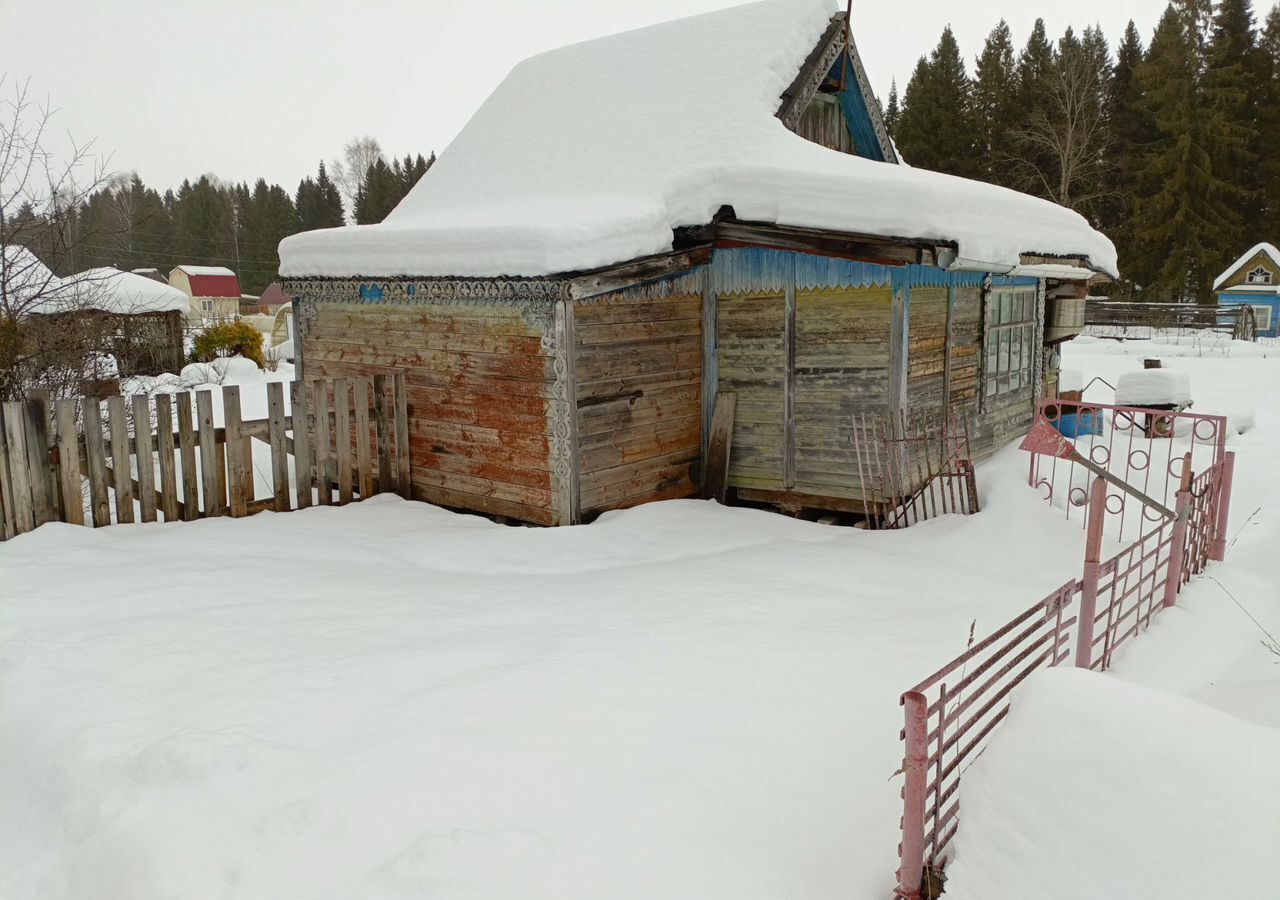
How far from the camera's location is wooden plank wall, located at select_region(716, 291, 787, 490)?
31.0 feet

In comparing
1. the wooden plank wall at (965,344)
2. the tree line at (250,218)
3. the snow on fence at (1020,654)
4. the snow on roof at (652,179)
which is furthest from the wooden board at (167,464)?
the tree line at (250,218)

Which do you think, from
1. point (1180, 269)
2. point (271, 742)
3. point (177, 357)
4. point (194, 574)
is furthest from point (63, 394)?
point (1180, 269)

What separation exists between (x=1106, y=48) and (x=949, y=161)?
9.30m

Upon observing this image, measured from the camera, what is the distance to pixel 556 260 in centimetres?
766

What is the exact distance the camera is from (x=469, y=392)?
29.5 ft

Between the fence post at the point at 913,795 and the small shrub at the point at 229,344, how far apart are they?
25.9 meters

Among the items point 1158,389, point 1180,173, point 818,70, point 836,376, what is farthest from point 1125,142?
point 836,376

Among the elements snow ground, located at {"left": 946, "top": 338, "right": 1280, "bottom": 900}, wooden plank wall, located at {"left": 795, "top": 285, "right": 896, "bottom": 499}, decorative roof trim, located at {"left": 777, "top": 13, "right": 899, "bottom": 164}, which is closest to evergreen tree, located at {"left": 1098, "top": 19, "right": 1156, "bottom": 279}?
decorative roof trim, located at {"left": 777, "top": 13, "right": 899, "bottom": 164}

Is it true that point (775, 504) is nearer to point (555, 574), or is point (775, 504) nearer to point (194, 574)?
point (555, 574)

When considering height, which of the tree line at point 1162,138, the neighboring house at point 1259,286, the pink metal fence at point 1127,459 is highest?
the tree line at point 1162,138

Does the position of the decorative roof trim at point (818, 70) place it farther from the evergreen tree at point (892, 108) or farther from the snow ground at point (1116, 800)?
the evergreen tree at point (892, 108)

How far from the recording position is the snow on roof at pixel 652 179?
8078 mm

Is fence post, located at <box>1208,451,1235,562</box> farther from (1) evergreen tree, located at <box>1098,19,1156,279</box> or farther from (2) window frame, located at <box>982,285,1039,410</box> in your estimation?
(1) evergreen tree, located at <box>1098,19,1156,279</box>

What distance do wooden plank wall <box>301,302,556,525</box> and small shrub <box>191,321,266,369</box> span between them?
1769 cm
